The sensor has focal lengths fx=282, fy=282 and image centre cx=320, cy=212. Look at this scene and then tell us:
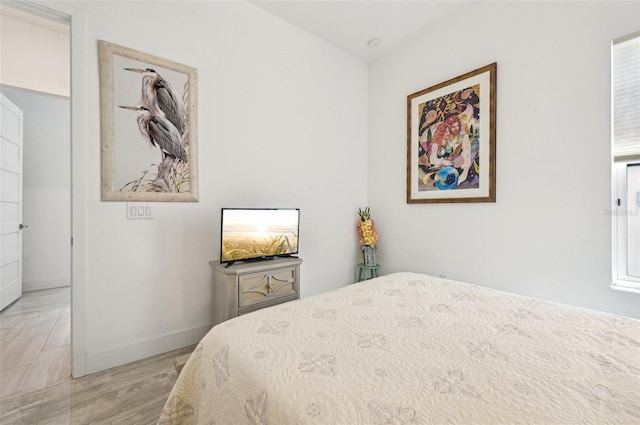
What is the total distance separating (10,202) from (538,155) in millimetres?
5283

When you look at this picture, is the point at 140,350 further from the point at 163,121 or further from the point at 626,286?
the point at 626,286

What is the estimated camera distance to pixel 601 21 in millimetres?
1878

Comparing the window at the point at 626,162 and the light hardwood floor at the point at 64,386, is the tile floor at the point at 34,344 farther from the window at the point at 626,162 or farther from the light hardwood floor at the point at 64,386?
the window at the point at 626,162

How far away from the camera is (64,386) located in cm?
176

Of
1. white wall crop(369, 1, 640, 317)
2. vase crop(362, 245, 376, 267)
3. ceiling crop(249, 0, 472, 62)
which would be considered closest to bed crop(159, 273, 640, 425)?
white wall crop(369, 1, 640, 317)

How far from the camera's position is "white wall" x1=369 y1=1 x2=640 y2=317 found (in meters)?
1.89

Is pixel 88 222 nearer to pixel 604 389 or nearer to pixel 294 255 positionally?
pixel 294 255

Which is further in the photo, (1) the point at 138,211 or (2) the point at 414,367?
(1) the point at 138,211

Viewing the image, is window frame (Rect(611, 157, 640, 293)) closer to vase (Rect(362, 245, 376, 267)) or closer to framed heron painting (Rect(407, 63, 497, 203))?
framed heron painting (Rect(407, 63, 497, 203))

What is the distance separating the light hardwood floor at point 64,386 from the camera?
59.7 inches

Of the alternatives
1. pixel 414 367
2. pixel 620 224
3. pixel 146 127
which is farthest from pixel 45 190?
pixel 620 224

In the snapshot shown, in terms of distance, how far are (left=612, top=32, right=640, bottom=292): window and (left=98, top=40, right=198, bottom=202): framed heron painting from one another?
118 inches

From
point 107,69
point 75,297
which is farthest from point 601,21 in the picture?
point 75,297

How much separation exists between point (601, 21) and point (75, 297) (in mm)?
3938
